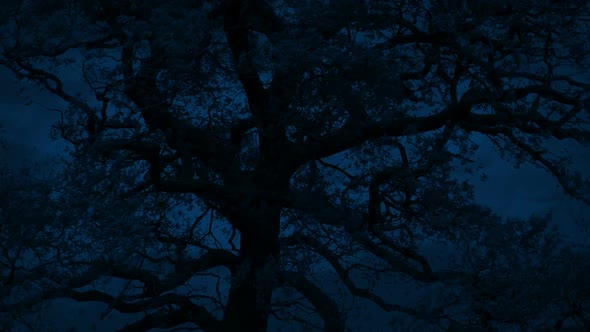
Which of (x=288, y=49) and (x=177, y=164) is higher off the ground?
(x=177, y=164)

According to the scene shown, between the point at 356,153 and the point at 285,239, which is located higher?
the point at 356,153

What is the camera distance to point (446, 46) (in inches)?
321

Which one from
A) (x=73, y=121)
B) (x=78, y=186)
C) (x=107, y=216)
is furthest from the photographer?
(x=73, y=121)

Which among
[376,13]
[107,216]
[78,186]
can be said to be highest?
[376,13]

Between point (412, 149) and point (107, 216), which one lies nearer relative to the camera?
point (107, 216)

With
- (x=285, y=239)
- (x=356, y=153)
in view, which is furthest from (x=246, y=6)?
(x=285, y=239)

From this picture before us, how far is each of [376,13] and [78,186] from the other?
13.2 feet

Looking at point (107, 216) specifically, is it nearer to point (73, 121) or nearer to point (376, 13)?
point (73, 121)

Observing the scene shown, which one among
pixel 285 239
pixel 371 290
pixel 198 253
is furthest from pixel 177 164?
pixel 371 290

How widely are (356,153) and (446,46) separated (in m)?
1.75

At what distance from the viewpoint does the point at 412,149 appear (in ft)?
26.1

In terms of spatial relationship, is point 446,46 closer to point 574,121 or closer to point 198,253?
point 574,121

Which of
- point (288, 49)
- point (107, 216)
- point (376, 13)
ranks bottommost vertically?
point (107, 216)

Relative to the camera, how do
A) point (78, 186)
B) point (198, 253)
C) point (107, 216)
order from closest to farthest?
point (107, 216), point (78, 186), point (198, 253)
